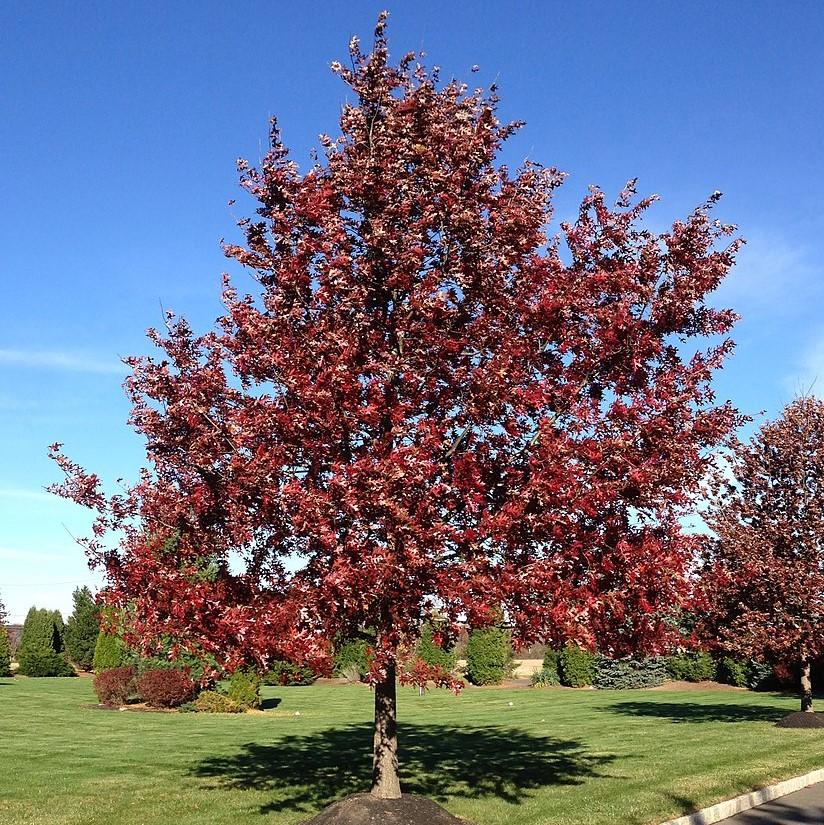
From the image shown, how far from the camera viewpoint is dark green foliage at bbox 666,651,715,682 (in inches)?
1480

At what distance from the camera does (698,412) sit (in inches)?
395

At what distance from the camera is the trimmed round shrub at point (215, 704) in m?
27.7

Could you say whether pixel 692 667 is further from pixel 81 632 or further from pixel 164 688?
pixel 81 632

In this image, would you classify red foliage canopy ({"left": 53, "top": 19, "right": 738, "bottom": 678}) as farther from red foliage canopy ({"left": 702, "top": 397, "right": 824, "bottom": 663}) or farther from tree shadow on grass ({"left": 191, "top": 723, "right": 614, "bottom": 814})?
red foliage canopy ({"left": 702, "top": 397, "right": 824, "bottom": 663})

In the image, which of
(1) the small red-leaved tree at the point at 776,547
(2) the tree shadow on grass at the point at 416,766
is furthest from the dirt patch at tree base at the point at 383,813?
(1) the small red-leaved tree at the point at 776,547

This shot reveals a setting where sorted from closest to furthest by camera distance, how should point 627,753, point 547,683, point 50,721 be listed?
point 627,753 < point 50,721 < point 547,683

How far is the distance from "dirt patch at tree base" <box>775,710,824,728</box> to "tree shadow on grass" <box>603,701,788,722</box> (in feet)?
5.42

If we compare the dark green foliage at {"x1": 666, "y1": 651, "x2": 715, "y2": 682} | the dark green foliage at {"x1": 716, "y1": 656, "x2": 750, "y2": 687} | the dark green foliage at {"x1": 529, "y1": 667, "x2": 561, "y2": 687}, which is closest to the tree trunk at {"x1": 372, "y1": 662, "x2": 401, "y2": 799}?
the dark green foliage at {"x1": 716, "y1": 656, "x2": 750, "y2": 687}

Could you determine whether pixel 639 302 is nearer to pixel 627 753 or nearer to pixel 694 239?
pixel 694 239

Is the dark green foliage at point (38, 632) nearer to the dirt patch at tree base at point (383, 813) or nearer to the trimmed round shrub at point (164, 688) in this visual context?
the trimmed round shrub at point (164, 688)

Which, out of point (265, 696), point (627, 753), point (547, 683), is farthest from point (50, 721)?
point (547, 683)

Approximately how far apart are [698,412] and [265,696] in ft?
97.3

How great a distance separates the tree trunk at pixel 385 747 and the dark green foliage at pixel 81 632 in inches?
1801

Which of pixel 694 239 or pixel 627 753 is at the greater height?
pixel 694 239
